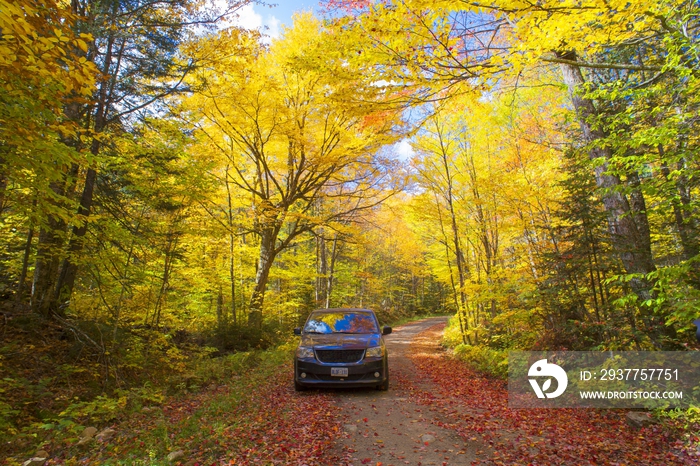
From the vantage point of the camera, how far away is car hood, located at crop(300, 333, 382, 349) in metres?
6.63

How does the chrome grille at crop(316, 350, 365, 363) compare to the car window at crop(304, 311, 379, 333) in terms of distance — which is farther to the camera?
the car window at crop(304, 311, 379, 333)

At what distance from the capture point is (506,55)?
14.1ft

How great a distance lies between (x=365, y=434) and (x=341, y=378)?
1.96m

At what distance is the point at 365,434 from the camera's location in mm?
4508

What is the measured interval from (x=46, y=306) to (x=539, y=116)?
15.9 metres

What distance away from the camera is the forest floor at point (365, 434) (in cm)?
375

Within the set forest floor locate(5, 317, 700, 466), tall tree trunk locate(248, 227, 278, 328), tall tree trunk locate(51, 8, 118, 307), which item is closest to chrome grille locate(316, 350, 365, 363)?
forest floor locate(5, 317, 700, 466)

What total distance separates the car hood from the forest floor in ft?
3.00

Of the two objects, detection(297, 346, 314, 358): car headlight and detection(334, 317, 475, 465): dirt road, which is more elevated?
detection(297, 346, 314, 358): car headlight

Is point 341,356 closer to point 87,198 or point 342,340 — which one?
point 342,340

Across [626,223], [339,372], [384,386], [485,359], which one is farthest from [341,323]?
[626,223]

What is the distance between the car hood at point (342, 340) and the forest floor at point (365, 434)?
0.91m

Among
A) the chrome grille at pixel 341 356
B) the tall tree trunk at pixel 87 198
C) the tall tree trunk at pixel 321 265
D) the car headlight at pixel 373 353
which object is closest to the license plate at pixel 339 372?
the chrome grille at pixel 341 356

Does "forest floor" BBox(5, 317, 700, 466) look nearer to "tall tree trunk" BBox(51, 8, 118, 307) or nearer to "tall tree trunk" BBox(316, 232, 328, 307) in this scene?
"tall tree trunk" BBox(51, 8, 118, 307)
